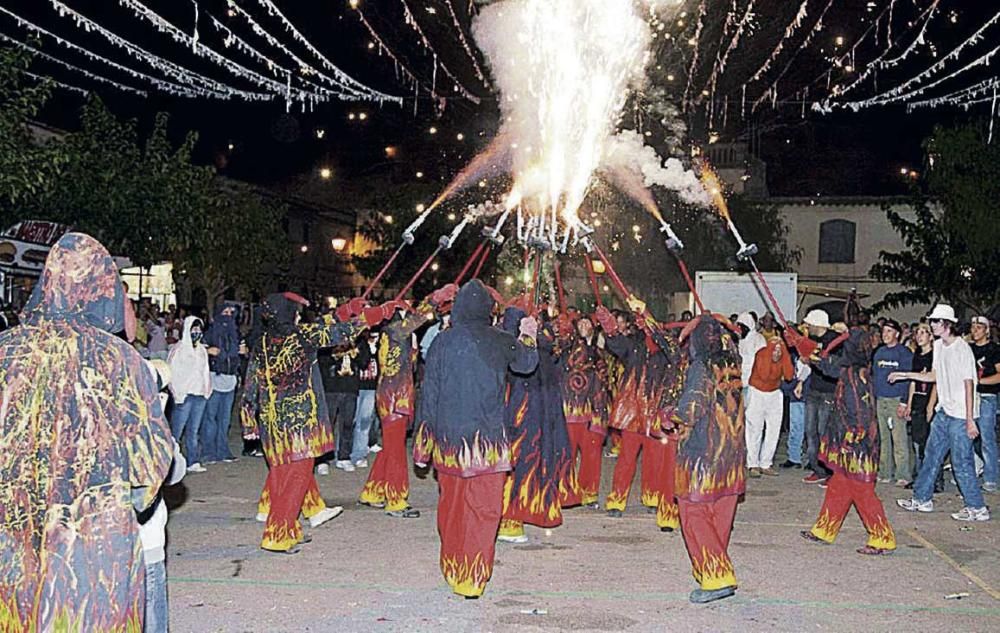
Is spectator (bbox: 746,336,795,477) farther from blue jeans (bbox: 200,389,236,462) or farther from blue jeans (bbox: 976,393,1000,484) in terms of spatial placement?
blue jeans (bbox: 200,389,236,462)

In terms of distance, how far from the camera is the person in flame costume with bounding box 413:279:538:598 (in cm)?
742

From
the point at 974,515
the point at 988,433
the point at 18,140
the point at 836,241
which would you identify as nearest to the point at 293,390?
the point at 974,515

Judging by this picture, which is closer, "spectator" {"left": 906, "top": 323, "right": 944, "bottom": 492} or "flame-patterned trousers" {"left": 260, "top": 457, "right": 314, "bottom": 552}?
"flame-patterned trousers" {"left": 260, "top": 457, "right": 314, "bottom": 552}

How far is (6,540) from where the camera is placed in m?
4.13

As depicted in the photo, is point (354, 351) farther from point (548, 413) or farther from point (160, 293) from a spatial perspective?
point (160, 293)

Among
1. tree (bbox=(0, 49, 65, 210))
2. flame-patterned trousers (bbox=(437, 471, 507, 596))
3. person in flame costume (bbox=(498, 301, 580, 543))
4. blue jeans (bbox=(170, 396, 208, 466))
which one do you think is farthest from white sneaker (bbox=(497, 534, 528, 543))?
tree (bbox=(0, 49, 65, 210))

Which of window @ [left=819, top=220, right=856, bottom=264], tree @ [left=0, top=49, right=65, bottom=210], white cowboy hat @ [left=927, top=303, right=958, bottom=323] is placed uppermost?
window @ [left=819, top=220, right=856, bottom=264]

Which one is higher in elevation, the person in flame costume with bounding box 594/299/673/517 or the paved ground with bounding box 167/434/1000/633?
the person in flame costume with bounding box 594/299/673/517

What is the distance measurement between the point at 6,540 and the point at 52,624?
34 centimetres

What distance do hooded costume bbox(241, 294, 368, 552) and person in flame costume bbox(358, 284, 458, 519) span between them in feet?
4.76

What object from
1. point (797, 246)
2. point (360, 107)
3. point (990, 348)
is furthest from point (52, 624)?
point (797, 246)

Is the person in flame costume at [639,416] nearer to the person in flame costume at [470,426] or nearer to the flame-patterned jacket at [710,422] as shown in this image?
the flame-patterned jacket at [710,422]

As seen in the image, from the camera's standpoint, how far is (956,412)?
35.1 ft

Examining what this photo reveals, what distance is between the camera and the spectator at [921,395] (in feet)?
41.7
